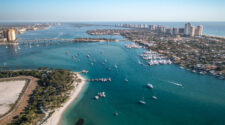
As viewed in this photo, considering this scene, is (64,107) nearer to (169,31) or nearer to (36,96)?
(36,96)

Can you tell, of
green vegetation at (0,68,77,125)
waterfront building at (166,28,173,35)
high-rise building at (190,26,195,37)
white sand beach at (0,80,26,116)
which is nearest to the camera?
green vegetation at (0,68,77,125)

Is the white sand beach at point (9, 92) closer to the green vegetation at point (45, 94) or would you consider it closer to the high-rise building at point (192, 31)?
the green vegetation at point (45, 94)

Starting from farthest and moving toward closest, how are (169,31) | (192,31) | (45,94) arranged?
1. (169,31)
2. (192,31)
3. (45,94)

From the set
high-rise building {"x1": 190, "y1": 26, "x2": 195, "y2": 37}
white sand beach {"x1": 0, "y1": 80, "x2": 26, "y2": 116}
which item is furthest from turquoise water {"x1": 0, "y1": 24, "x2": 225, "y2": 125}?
high-rise building {"x1": 190, "y1": 26, "x2": 195, "y2": 37}

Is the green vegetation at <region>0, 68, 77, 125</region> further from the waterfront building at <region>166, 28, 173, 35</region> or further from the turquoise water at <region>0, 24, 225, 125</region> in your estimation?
the waterfront building at <region>166, 28, 173, 35</region>

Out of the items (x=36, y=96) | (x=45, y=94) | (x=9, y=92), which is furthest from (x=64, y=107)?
(x=9, y=92)

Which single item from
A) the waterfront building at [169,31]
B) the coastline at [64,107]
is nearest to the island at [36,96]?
the coastline at [64,107]
